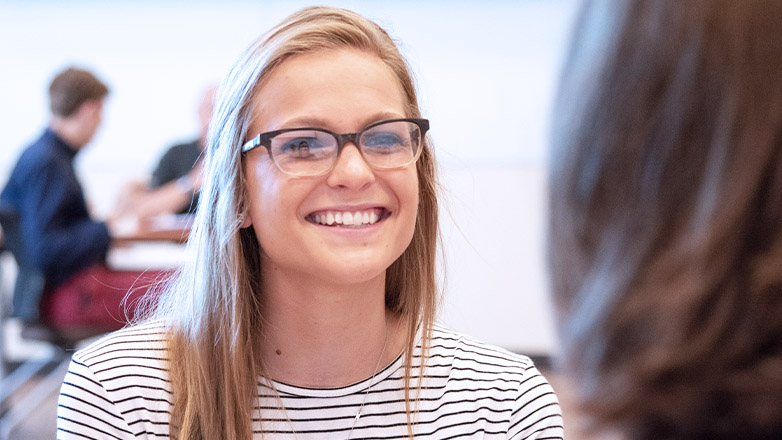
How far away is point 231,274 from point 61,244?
214cm

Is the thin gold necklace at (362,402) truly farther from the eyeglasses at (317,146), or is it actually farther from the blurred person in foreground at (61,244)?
the blurred person in foreground at (61,244)

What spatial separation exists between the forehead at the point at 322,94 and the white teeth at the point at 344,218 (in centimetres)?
13

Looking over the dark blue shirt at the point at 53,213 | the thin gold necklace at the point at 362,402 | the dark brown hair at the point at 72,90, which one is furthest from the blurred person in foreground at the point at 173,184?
the thin gold necklace at the point at 362,402

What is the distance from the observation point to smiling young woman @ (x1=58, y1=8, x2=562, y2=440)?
1227 mm

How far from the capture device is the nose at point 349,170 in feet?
4.00

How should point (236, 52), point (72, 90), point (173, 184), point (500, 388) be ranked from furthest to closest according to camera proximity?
point (236, 52), point (173, 184), point (72, 90), point (500, 388)

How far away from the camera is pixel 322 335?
1315 millimetres

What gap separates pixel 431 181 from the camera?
4.64 feet

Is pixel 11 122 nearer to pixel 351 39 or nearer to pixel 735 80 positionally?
pixel 351 39

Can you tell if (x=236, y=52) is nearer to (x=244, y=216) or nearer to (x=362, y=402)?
(x=244, y=216)

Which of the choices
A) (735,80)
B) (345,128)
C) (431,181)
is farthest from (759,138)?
(431,181)

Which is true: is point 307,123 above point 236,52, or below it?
below

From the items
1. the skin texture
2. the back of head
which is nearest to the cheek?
the skin texture

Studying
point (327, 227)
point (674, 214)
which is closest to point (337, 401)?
point (327, 227)
